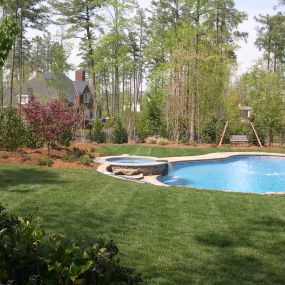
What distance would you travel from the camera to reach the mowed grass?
15.9 feet

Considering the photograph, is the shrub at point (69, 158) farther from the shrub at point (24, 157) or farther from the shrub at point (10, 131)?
the shrub at point (10, 131)

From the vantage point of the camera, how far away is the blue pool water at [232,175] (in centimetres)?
1511

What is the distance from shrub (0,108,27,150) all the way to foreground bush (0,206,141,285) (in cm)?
1249

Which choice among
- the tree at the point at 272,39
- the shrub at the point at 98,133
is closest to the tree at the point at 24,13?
the shrub at the point at 98,133

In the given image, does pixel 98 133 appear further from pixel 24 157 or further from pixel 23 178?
pixel 23 178

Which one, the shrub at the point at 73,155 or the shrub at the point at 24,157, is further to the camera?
the shrub at the point at 73,155

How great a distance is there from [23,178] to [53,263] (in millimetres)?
7865

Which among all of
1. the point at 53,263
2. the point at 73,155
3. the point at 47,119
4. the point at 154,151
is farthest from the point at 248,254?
the point at 154,151

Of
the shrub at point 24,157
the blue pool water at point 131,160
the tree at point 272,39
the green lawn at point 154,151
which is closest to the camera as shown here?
the shrub at point 24,157

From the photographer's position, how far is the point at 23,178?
33.5 ft

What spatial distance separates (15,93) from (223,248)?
46.4 meters

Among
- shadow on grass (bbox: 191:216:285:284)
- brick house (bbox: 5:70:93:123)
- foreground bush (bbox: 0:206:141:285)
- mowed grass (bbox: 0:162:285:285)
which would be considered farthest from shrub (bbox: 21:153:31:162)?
brick house (bbox: 5:70:93:123)

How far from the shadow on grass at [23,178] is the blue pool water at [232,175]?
5.16 metres

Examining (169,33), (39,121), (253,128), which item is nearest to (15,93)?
(169,33)
